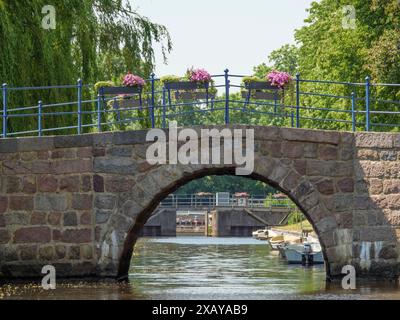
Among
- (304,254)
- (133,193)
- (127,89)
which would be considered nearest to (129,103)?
(127,89)

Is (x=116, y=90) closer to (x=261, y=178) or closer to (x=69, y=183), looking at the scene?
(x=69, y=183)

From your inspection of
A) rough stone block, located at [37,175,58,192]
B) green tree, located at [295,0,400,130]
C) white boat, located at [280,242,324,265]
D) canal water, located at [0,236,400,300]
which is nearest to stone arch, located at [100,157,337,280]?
canal water, located at [0,236,400,300]

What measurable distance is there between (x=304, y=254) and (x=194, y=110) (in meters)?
11.9

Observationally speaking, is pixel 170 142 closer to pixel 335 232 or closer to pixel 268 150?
pixel 268 150

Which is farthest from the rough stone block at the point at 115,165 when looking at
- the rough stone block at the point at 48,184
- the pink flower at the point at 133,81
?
the pink flower at the point at 133,81

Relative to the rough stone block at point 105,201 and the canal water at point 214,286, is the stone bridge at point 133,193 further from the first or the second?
the canal water at point 214,286

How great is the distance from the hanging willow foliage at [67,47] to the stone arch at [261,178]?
452 cm

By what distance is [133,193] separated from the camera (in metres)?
22.1

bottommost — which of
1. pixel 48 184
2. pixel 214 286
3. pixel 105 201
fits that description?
pixel 214 286

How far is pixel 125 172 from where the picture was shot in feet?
72.6

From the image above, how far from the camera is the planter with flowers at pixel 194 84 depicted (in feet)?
71.9

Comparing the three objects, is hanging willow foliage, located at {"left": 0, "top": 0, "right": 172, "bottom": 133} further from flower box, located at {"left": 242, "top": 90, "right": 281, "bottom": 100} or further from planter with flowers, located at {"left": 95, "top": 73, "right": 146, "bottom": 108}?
flower box, located at {"left": 242, "top": 90, "right": 281, "bottom": 100}

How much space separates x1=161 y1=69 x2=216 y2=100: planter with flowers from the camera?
71.9 feet
